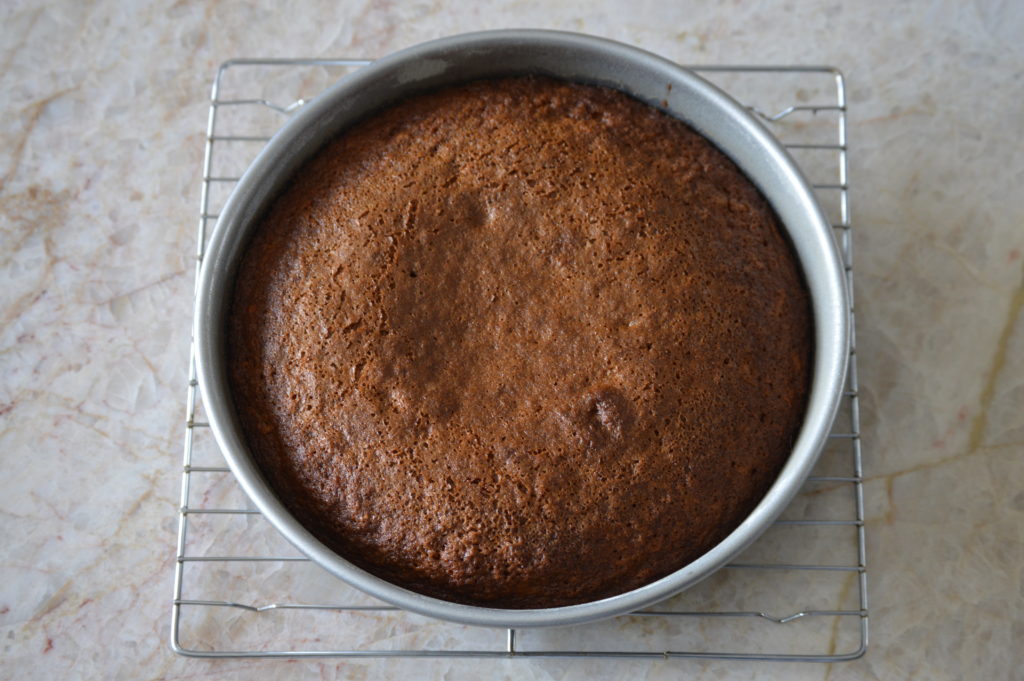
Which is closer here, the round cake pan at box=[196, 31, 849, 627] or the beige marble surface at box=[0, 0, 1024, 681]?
the round cake pan at box=[196, 31, 849, 627]

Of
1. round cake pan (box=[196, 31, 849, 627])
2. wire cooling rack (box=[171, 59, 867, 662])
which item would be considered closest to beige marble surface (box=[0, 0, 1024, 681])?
wire cooling rack (box=[171, 59, 867, 662])

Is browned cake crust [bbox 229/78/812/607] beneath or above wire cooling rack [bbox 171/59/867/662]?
above

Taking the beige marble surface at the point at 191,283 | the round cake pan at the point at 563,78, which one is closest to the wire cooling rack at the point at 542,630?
the beige marble surface at the point at 191,283

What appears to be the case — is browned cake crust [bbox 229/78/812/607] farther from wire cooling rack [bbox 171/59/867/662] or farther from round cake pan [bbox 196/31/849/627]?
wire cooling rack [bbox 171/59/867/662]

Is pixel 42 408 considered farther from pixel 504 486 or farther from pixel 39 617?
pixel 504 486

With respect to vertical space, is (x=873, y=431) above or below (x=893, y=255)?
below

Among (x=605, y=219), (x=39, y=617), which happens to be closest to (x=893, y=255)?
(x=605, y=219)

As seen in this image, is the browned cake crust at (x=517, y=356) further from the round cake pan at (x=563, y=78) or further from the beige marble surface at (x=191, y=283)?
the beige marble surface at (x=191, y=283)
